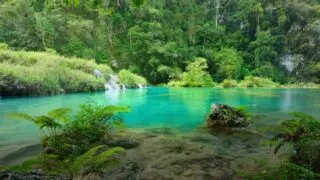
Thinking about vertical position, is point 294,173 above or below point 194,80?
below

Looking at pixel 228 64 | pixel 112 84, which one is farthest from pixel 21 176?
pixel 228 64

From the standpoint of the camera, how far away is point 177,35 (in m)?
60.1

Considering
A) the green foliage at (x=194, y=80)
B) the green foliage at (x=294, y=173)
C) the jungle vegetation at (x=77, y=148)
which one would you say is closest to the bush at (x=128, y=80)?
the green foliage at (x=194, y=80)

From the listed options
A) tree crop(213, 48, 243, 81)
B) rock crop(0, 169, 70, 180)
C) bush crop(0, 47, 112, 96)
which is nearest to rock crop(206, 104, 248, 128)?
rock crop(0, 169, 70, 180)

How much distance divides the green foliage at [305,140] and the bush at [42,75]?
19160 millimetres

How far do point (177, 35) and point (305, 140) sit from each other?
56722 millimetres

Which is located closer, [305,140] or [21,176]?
[21,176]

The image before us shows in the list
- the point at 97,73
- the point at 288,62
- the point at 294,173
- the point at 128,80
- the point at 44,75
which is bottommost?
the point at 294,173

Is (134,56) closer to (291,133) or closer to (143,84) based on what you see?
(143,84)

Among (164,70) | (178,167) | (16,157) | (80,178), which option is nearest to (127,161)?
(178,167)

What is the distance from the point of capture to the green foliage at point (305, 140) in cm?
409

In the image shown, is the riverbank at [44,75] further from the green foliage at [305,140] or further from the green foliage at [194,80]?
the green foliage at [305,140]

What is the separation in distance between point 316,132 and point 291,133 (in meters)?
0.66

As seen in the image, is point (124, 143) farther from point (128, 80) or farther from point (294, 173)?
point (128, 80)
